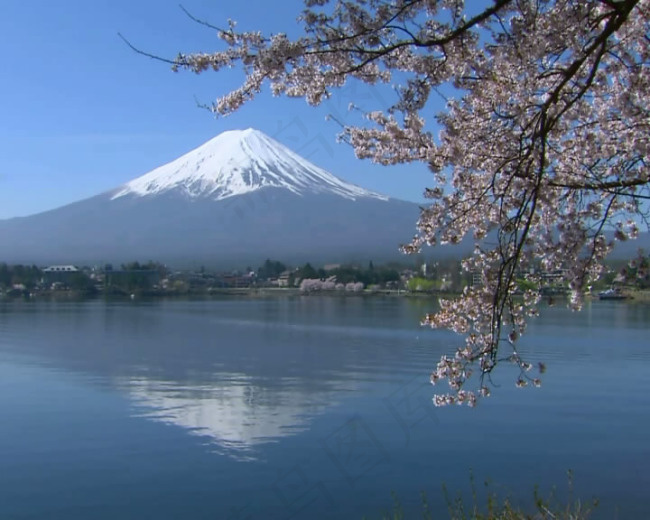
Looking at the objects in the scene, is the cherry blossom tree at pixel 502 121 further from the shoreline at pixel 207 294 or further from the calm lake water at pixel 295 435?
the shoreline at pixel 207 294

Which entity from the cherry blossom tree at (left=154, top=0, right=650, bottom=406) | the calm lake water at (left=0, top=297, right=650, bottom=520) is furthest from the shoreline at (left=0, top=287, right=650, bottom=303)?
Result: the cherry blossom tree at (left=154, top=0, right=650, bottom=406)

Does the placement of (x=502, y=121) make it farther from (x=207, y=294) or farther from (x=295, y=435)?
(x=207, y=294)

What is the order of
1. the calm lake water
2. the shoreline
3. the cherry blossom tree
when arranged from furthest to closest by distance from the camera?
the shoreline → the calm lake water → the cherry blossom tree

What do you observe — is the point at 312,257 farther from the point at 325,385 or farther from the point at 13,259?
the point at 325,385

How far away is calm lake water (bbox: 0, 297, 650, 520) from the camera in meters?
6.05

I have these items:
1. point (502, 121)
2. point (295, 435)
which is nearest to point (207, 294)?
point (295, 435)

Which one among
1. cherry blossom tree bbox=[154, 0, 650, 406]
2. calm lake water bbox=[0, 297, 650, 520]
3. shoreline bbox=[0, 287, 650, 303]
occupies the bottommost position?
calm lake water bbox=[0, 297, 650, 520]

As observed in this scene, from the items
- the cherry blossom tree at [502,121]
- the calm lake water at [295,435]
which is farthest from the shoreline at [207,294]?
the cherry blossom tree at [502,121]

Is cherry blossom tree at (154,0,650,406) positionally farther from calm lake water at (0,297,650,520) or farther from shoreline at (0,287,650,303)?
shoreline at (0,287,650,303)

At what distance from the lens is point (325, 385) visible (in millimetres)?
10906

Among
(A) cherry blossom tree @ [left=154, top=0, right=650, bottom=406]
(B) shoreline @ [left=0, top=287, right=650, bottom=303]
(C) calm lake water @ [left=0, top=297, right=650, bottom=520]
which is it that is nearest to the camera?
(A) cherry blossom tree @ [left=154, top=0, right=650, bottom=406]

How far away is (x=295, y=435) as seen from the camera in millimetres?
7840

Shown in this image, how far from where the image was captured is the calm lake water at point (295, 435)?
238 inches

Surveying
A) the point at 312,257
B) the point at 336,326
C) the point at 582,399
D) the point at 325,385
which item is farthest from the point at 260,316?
the point at 312,257
